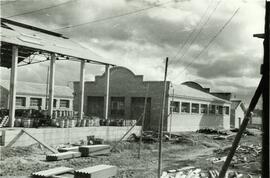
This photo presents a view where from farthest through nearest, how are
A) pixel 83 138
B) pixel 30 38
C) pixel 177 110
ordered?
pixel 177 110 < pixel 83 138 < pixel 30 38

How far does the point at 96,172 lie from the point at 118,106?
25735 mm

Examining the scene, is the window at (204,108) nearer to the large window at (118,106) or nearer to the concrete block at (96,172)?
the large window at (118,106)

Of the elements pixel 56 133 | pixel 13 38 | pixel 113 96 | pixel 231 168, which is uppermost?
pixel 13 38

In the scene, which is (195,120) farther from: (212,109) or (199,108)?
(212,109)

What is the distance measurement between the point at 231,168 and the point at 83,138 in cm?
A: 1079

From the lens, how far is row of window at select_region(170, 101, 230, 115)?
1471 inches

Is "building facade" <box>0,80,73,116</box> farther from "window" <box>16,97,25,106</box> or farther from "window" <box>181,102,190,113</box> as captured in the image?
"window" <box>181,102,190,113</box>

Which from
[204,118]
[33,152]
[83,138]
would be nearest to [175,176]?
[33,152]

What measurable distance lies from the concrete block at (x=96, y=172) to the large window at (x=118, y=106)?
24.0 metres

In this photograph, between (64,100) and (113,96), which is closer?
(113,96)

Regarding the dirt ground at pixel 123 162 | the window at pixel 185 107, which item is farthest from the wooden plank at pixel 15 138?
the window at pixel 185 107

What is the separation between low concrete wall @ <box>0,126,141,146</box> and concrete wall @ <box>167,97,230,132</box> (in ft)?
27.2

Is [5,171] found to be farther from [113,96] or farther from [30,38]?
[113,96]

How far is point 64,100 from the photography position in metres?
52.3
